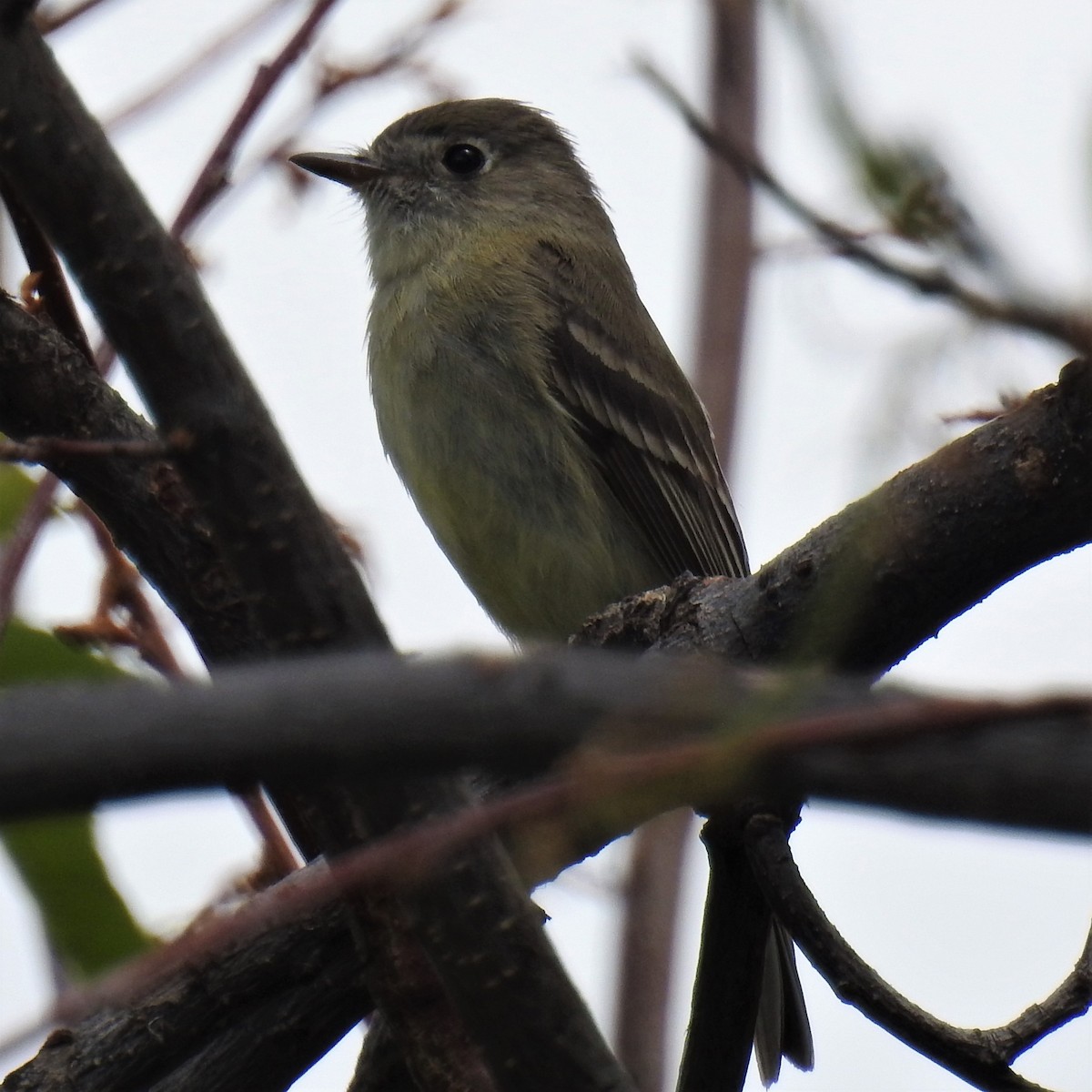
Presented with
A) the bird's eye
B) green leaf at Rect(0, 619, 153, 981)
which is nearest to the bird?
the bird's eye

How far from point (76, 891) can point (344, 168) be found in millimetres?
3457

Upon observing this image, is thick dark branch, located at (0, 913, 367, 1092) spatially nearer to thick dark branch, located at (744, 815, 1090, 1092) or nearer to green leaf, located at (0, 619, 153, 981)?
green leaf, located at (0, 619, 153, 981)

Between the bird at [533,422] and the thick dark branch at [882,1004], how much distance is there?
4.43 ft

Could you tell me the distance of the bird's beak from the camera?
19.9 feet

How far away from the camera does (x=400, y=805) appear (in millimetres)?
1560

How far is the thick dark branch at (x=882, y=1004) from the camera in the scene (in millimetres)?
2811

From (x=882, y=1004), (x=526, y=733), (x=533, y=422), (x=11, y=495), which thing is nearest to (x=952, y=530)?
(x=882, y=1004)

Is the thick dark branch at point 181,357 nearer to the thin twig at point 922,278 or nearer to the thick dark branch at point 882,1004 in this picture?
the thin twig at point 922,278

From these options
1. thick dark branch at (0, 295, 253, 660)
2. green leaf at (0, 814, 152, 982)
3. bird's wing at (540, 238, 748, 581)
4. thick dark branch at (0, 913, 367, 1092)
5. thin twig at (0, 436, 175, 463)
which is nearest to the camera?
thin twig at (0, 436, 175, 463)

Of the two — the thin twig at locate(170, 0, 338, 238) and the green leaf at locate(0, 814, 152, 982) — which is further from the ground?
the thin twig at locate(170, 0, 338, 238)

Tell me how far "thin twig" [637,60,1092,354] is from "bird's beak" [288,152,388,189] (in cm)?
479

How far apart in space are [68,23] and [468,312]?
1.89 meters

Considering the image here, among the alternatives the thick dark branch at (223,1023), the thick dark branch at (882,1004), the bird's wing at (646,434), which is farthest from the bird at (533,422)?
the thick dark branch at (223,1023)

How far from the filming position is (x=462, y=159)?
6.25 meters
